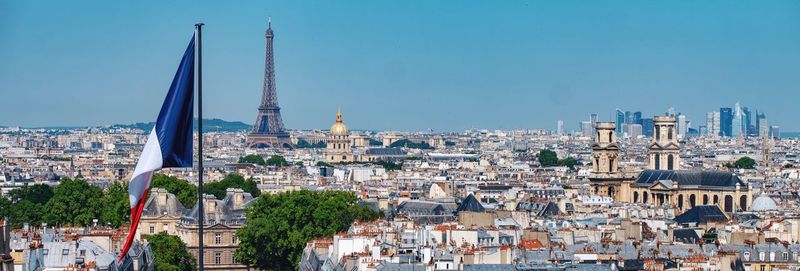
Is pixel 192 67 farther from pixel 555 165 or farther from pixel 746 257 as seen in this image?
pixel 555 165

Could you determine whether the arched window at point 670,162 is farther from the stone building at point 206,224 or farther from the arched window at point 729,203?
the stone building at point 206,224

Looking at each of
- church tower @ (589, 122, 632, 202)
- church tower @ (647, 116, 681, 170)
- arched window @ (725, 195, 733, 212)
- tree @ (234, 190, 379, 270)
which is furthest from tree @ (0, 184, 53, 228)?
church tower @ (647, 116, 681, 170)

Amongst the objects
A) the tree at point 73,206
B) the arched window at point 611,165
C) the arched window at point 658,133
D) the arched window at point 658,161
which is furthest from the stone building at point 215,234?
the arched window at point 658,133

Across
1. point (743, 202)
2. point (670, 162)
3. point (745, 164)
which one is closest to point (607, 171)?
point (670, 162)

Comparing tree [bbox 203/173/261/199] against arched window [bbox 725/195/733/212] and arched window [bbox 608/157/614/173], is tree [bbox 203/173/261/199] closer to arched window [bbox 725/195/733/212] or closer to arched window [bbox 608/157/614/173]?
arched window [bbox 608/157/614/173]

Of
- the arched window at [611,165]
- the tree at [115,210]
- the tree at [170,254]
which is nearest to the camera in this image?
the tree at [170,254]
